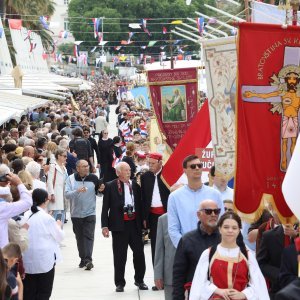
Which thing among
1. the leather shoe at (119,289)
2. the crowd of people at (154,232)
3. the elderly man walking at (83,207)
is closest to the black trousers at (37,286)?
the crowd of people at (154,232)

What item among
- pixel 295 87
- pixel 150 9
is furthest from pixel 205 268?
pixel 150 9

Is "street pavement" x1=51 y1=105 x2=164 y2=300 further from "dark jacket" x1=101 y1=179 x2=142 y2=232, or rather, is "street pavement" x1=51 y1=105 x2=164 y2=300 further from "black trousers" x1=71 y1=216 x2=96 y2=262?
"dark jacket" x1=101 y1=179 x2=142 y2=232

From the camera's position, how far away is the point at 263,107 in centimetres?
872

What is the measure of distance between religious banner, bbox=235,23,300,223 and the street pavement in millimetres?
4727

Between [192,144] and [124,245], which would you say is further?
[124,245]

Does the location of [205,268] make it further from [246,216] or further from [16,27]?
[16,27]

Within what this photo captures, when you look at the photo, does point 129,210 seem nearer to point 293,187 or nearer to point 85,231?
point 85,231

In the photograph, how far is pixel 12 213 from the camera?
1029 centimetres

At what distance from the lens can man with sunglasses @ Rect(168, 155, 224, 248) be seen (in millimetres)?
9961

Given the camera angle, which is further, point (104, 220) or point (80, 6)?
point (80, 6)

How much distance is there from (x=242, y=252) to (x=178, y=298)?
899mm

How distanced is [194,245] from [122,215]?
4.76 meters

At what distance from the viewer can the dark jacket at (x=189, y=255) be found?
8758mm

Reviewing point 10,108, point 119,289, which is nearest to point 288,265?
point 119,289
